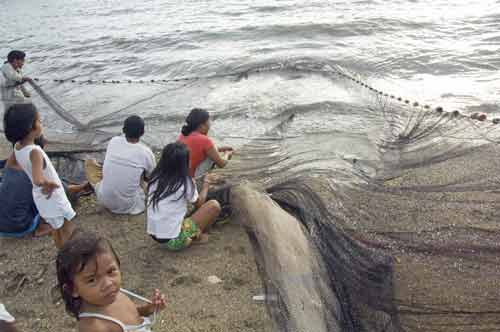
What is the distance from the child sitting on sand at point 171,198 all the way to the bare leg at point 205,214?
0.11 meters

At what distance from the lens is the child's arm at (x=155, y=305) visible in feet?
6.87

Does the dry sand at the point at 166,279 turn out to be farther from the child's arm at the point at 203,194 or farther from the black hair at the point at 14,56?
the black hair at the point at 14,56

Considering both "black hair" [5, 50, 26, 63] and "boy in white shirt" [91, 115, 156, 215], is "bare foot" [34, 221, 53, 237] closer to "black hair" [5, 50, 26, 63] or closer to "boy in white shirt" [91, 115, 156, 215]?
"boy in white shirt" [91, 115, 156, 215]

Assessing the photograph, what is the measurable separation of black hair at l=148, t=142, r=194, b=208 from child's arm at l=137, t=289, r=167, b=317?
1.28 meters

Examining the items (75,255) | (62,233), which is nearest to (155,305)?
(75,255)

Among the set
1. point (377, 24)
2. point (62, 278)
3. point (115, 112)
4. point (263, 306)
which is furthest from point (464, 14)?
point (62, 278)

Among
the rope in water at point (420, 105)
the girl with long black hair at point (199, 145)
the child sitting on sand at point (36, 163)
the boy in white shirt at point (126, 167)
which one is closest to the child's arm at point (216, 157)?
the girl with long black hair at point (199, 145)

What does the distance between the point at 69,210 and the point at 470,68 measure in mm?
7832

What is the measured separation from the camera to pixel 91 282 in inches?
73.2

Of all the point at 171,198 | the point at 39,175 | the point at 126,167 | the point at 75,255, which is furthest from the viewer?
the point at 126,167

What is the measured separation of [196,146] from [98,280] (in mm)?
2507

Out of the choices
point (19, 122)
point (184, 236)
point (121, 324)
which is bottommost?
point (184, 236)

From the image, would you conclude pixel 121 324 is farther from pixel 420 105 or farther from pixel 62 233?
pixel 420 105

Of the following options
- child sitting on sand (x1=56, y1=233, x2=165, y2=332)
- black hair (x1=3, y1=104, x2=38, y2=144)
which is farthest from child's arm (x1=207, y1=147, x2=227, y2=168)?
child sitting on sand (x1=56, y1=233, x2=165, y2=332)
